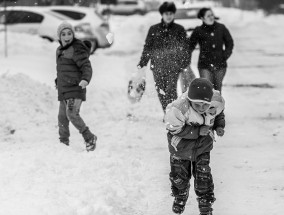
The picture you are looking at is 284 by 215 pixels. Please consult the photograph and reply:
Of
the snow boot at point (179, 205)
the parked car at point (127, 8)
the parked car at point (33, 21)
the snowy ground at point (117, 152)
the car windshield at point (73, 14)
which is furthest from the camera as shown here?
the parked car at point (127, 8)

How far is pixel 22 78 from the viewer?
1075 centimetres

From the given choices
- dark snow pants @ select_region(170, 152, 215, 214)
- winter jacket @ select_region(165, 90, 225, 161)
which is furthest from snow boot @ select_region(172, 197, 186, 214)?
winter jacket @ select_region(165, 90, 225, 161)

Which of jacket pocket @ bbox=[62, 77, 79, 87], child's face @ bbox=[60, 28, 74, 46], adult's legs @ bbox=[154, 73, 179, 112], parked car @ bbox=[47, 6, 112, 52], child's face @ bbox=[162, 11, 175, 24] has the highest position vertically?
child's face @ bbox=[162, 11, 175, 24]

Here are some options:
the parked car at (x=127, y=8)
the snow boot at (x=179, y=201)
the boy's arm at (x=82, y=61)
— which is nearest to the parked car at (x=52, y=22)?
the boy's arm at (x=82, y=61)

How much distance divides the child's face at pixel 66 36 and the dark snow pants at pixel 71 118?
27.6 inches

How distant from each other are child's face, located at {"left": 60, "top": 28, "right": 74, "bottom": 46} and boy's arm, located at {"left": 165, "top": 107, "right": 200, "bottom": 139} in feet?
8.73

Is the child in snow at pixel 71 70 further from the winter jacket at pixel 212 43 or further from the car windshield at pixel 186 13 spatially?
the car windshield at pixel 186 13

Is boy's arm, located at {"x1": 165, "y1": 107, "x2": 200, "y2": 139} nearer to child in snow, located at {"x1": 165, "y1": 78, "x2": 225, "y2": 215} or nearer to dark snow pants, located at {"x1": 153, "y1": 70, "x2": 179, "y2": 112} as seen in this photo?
child in snow, located at {"x1": 165, "y1": 78, "x2": 225, "y2": 215}

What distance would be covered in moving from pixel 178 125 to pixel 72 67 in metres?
2.71

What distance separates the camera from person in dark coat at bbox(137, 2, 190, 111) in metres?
7.92

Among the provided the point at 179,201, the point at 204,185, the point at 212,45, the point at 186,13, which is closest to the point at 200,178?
the point at 204,185

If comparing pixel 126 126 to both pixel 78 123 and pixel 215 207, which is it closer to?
pixel 78 123

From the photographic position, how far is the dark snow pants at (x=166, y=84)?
7973mm

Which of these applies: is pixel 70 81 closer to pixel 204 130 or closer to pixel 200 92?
pixel 204 130
